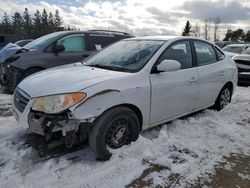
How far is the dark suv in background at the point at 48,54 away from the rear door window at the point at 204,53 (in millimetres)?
3471

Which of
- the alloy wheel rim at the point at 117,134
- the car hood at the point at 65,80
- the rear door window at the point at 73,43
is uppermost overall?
the rear door window at the point at 73,43

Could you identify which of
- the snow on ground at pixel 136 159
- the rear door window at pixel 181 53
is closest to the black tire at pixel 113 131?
the snow on ground at pixel 136 159

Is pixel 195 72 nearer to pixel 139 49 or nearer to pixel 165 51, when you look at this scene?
pixel 165 51

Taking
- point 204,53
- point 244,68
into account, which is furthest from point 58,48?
point 244,68

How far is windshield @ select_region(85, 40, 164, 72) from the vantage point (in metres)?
4.14

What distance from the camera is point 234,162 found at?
3729 mm

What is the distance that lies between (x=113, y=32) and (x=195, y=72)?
451cm

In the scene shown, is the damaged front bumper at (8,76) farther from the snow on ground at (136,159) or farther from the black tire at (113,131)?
the black tire at (113,131)

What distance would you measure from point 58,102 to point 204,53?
324 centimetres

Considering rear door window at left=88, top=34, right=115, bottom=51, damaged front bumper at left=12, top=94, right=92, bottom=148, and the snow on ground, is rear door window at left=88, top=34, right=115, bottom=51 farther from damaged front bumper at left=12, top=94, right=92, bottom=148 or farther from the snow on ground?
damaged front bumper at left=12, top=94, right=92, bottom=148

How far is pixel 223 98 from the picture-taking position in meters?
5.98

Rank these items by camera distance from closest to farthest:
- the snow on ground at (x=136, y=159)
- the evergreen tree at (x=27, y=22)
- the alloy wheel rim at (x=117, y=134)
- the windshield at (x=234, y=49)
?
the snow on ground at (x=136, y=159), the alloy wheel rim at (x=117, y=134), the windshield at (x=234, y=49), the evergreen tree at (x=27, y=22)

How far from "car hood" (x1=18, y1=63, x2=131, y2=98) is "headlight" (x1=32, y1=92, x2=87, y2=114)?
0.07 m

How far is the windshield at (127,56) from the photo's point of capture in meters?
4.14
